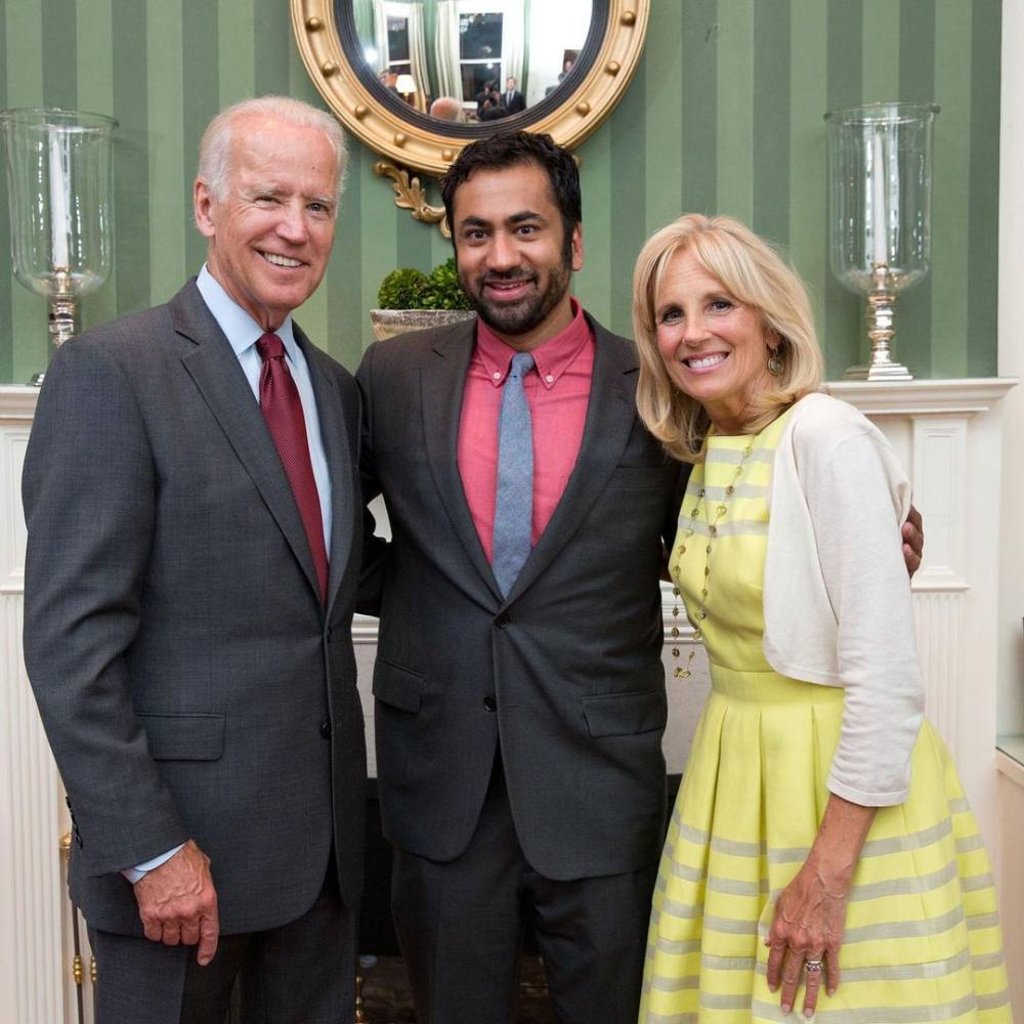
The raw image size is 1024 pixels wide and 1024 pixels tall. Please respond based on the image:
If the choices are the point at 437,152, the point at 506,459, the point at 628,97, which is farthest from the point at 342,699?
the point at 628,97

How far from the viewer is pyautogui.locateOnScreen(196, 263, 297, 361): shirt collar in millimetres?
1737

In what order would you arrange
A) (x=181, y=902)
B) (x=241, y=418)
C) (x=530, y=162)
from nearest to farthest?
(x=181, y=902) < (x=241, y=418) < (x=530, y=162)

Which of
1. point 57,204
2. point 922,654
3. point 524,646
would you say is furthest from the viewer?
point 922,654

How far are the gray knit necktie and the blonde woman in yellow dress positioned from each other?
241 millimetres

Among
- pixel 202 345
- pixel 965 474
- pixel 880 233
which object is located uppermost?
pixel 880 233

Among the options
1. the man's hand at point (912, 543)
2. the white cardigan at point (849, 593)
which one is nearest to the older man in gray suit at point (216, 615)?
the white cardigan at point (849, 593)

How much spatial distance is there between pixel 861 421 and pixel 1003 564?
1.55 meters

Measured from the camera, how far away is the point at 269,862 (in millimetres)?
1686

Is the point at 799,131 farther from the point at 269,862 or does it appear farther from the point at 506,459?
the point at 269,862

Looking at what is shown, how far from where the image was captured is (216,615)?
1627 millimetres

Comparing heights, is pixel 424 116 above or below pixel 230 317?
above

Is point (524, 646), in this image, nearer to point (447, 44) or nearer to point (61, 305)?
point (61, 305)

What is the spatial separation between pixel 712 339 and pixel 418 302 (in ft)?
3.71

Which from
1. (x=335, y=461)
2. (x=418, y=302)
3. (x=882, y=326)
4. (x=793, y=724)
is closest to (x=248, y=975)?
(x=335, y=461)
